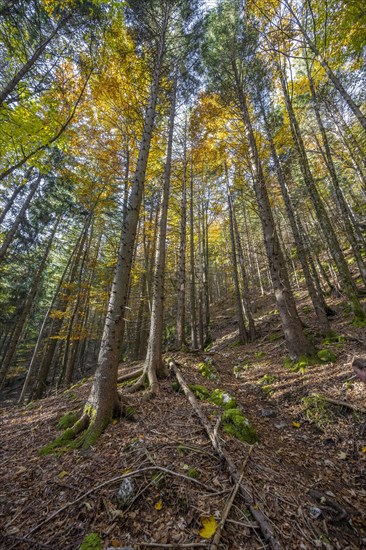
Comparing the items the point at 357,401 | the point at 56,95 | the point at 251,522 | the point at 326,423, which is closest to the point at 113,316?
the point at 251,522

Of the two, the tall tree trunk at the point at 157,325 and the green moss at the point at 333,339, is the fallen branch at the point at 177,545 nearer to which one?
the tall tree trunk at the point at 157,325

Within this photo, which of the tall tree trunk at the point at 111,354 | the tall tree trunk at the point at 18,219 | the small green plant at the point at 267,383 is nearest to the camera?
the tall tree trunk at the point at 111,354

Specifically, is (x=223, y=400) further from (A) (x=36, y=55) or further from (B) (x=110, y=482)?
(A) (x=36, y=55)

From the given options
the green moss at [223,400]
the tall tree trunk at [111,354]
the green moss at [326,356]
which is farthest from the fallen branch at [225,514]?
the green moss at [326,356]

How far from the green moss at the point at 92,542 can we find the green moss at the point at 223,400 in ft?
10.1

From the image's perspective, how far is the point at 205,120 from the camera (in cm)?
1040

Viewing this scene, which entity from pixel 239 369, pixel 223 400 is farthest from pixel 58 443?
pixel 239 369

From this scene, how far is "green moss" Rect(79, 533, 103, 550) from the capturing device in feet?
6.13

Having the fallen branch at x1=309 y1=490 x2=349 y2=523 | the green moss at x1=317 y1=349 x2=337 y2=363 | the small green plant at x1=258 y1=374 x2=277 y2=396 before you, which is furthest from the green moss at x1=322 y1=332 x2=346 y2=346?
the fallen branch at x1=309 y1=490 x2=349 y2=523

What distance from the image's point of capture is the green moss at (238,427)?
11.7ft

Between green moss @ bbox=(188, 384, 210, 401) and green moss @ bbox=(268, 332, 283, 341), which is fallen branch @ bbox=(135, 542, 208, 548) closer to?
green moss @ bbox=(188, 384, 210, 401)

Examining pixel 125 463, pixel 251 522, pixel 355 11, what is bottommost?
pixel 251 522

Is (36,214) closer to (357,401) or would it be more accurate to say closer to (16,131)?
(16,131)

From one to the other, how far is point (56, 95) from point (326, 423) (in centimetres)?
1229
